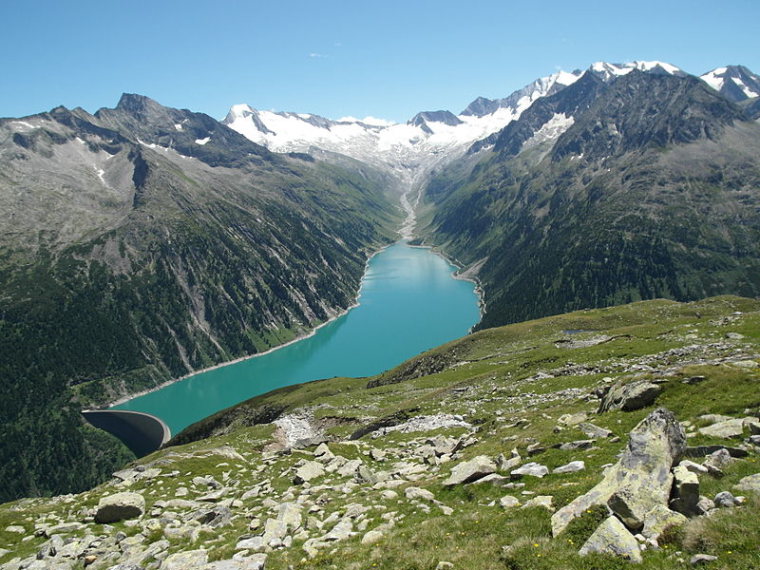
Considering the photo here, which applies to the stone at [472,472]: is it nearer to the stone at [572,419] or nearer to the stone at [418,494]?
the stone at [418,494]

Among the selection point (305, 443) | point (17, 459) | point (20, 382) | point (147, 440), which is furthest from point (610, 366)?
point (20, 382)

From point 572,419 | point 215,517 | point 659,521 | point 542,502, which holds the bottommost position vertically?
point 572,419

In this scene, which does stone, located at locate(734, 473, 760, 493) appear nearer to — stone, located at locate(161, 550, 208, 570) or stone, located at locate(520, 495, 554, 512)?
stone, located at locate(520, 495, 554, 512)

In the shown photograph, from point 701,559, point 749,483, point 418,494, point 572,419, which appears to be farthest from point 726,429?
point 418,494

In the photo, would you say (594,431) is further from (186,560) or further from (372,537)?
(186,560)

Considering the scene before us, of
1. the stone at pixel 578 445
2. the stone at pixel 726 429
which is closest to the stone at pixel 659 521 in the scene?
the stone at pixel 726 429

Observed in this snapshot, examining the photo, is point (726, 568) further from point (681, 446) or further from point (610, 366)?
point (610, 366)
